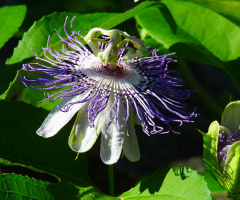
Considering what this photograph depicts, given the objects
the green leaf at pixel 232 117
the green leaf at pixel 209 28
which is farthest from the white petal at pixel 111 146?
the green leaf at pixel 209 28

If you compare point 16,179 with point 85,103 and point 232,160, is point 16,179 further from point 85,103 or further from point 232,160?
point 232,160

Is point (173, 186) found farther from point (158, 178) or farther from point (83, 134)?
point (83, 134)

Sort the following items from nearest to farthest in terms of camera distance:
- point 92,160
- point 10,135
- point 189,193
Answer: point 189,193 < point 10,135 < point 92,160

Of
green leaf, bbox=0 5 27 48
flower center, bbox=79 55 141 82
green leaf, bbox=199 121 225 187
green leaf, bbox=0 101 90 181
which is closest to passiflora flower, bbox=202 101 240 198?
green leaf, bbox=199 121 225 187

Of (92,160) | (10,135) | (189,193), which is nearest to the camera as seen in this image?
(189,193)

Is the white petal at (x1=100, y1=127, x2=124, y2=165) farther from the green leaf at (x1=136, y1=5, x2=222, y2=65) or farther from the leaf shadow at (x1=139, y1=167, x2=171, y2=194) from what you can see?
the green leaf at (x1=136, y1=5, x2=222, y2=65)

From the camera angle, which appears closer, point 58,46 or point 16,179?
point 16,179

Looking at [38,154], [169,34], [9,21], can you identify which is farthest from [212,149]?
[9,21]

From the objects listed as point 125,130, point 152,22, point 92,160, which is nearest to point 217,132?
point 125,130
